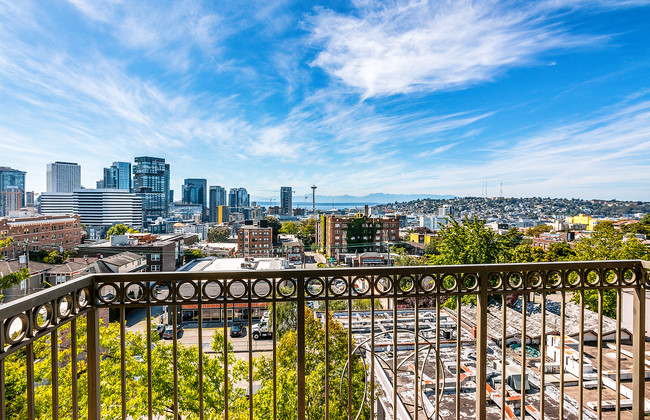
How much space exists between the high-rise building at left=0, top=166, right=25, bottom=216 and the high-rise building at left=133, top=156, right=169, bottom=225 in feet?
92.2

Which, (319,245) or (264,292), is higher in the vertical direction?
(264,292)

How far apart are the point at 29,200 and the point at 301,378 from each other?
69809mm

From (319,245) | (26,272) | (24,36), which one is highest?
(24,36)

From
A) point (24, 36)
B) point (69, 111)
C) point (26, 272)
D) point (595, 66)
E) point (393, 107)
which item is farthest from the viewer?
point (69, 111)

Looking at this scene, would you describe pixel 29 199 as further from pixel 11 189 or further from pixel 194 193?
pixel 194 193

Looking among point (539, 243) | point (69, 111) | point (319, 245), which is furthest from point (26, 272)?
point (539, 243)

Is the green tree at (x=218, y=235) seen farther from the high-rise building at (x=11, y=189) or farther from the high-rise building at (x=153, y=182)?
the high-rise building at (x=153, y=182)

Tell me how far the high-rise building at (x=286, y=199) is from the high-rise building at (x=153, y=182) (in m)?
31.7

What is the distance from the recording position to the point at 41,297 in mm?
952

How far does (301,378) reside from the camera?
1411mm

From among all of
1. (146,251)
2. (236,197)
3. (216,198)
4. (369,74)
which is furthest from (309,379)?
(236,197)

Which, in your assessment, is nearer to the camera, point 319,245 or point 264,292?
point 264,292

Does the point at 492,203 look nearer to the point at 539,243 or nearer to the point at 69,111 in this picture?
the point at 539,243

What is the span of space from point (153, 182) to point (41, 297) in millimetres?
88199
